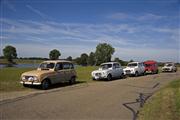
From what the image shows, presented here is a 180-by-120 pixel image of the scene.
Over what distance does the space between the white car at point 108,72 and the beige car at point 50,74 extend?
508 cm

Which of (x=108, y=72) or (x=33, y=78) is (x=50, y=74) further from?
(x=108, y=72)

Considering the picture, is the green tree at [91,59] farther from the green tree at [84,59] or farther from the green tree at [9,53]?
the green tree at [9,53]

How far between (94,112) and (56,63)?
33.5 ft

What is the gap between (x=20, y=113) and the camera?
357 inches

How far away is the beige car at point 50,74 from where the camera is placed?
17.2 meters

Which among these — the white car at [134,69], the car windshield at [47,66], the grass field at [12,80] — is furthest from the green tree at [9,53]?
the car windshield at [47,66]

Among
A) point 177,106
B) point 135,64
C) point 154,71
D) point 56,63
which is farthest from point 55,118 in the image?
point 154,71

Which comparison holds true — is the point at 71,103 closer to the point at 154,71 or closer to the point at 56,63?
the point at 56,63

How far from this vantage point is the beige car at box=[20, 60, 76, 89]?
56.4 feet

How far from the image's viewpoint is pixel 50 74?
59.0ft

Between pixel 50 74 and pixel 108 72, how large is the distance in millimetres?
8920

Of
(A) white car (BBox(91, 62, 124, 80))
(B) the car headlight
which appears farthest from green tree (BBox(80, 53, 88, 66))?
(B) the car headlight

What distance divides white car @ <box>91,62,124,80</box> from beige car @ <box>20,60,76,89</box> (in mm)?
5079

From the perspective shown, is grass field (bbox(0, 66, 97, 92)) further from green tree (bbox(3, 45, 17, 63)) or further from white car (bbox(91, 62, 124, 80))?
green tree (bbox(3, 45, 17, 63))
